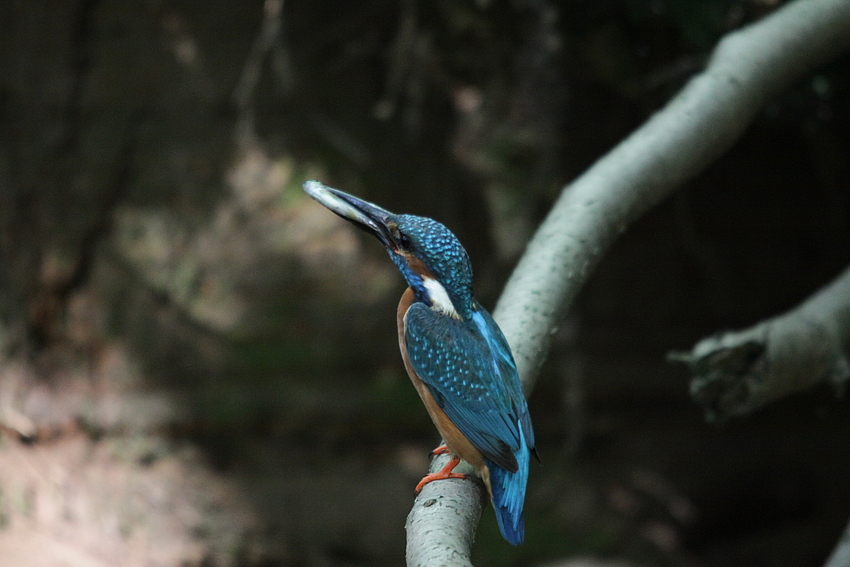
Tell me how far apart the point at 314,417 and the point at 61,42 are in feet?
6.95

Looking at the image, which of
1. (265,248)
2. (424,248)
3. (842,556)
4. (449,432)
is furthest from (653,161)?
(265,248)

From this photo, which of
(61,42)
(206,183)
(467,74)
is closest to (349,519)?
(206,183)

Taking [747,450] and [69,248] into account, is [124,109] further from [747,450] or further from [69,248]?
[747,450]

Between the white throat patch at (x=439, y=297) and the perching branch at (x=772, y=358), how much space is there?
61 centimetres

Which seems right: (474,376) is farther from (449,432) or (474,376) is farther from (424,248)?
(424,248)

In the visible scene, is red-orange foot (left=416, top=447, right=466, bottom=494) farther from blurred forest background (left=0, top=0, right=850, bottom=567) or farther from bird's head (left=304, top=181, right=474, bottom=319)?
blurred forest background (left=0, top=0, right=850, bottom=567)

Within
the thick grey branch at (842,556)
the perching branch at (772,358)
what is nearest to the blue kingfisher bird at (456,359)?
the perching branch at (772,358)

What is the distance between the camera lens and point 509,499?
5.52ft

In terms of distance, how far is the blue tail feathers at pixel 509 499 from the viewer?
5.38ft

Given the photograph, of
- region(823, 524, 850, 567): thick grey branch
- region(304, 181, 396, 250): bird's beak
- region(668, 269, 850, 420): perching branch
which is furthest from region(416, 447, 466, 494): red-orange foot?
region(823, 524, 850, 567): thick grey branch

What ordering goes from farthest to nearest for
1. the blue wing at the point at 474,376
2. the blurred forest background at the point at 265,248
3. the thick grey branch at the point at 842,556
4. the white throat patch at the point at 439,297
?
the blurred forest background at the point at 265,248, the thick grey branch at the point at 842,556, the white throat patch at the point at 439,297, the blue wing at the point at 474,376

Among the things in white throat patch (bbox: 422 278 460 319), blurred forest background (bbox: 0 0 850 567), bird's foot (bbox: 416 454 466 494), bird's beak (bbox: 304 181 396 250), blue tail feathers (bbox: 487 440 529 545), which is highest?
blurred forest background (bbox: 0 0 850 567)

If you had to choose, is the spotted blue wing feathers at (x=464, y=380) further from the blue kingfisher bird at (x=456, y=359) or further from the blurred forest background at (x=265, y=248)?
the blurred forest background at (x=265, y=248)

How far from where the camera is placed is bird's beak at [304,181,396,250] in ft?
6.23
